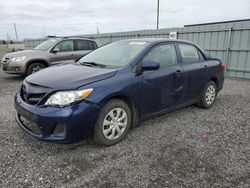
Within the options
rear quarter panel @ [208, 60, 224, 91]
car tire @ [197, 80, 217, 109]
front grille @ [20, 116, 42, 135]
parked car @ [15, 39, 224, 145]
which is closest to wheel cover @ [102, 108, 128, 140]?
parked car @ [15, 39, 224, 145]

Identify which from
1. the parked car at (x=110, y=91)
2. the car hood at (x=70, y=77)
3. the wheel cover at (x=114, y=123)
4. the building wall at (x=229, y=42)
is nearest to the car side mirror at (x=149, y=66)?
the parked car at (x=110, y=91)

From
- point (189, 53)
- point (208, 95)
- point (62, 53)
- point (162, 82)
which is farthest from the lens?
point (62, 53)

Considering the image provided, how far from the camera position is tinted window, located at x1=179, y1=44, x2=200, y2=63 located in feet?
14.1

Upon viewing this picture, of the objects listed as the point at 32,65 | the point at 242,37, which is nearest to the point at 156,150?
the point at 32,65

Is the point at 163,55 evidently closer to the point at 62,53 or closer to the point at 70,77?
the point at 70,77

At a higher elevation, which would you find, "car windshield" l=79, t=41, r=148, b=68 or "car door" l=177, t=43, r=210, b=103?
"car windshield" l=79, t=41, r=148, b=68

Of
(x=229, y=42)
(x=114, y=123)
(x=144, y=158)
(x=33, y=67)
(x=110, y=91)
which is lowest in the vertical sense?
(x=144, y=158)

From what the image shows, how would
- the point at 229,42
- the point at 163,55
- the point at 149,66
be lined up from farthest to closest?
the point at 229,42, the point at 163,55, the point at 149,66

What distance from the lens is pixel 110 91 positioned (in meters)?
2.98

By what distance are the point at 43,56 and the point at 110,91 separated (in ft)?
19.0

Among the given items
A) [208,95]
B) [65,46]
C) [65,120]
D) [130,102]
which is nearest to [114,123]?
[130,102]

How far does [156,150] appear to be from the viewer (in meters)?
3.13

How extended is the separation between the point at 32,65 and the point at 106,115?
19.2 feet

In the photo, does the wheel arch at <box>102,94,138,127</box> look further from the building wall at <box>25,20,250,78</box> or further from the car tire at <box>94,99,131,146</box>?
the building wall at <box>25,20,250,78</box>
